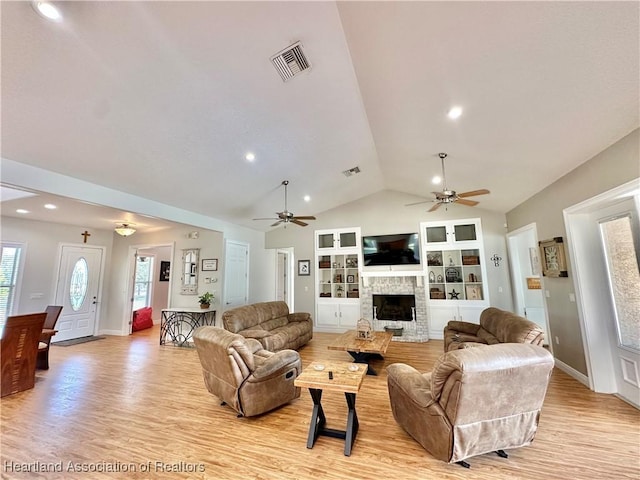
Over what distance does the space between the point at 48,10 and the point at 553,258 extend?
6102 mm

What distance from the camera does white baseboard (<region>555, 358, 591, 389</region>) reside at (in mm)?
3460

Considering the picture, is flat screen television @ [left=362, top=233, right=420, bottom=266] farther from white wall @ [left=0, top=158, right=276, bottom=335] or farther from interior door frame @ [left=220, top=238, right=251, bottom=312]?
interior door frame @ [left=220, top=238, right=251, bottom=312]

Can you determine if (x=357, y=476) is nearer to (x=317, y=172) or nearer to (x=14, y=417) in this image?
(x=14, y=417)

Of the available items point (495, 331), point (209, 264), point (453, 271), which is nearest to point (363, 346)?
point (495, 331)

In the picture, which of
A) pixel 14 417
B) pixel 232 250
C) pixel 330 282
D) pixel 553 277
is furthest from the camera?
pixel 330 282

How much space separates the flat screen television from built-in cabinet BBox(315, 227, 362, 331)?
0.26 metres

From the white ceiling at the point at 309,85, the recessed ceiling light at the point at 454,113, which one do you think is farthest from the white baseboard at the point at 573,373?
the recessed ceiling light at the point at 454,113

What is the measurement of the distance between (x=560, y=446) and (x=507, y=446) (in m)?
0.62

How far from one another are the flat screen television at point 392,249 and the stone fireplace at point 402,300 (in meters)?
0.41

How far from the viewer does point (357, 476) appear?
1972 millimetres

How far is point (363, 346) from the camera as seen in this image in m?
4.05

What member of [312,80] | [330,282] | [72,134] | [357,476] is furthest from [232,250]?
[357,476]

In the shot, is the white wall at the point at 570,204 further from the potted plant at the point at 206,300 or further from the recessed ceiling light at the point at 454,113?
the potted plant at the point at 206,300

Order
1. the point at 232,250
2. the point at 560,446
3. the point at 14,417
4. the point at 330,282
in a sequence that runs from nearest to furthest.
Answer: the point at 560,446 < the point at 14,417 < the point at 232,250 < the point at 330,282
